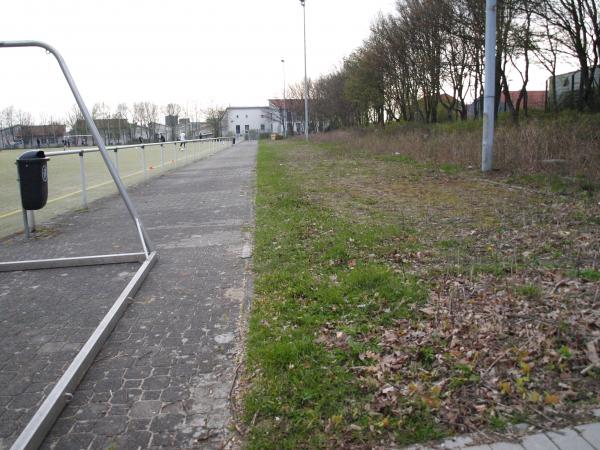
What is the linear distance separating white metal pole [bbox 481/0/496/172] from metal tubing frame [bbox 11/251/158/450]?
10.8 meters

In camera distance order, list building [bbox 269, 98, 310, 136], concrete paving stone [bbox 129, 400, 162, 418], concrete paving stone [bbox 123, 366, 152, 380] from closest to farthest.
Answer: concrete paving stone [bbox 129, 400, 162, 418] < concrete paving stone [bbox 123, 366, 152, 380] < building [bbox 269, 98, 310, 136]

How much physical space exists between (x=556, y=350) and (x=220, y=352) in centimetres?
242

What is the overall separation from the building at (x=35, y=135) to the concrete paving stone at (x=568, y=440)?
269 feet

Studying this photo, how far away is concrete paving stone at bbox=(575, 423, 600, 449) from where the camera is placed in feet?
8.10

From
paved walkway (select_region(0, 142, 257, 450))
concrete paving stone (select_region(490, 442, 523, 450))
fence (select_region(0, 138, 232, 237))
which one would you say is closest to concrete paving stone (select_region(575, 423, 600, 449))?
concrete paving stone (select_region(490, 442, 523, 450))

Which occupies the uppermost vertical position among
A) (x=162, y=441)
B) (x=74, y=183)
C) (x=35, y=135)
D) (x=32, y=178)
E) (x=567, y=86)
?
(x=35, y=135)

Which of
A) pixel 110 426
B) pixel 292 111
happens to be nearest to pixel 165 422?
pixel 110 426

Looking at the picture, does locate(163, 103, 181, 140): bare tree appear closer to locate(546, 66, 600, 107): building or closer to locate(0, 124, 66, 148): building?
locate(0, 124, 66, 148): building

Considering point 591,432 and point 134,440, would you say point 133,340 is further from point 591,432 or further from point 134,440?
point 591,432

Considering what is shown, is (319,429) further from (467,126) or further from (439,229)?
(467,126)

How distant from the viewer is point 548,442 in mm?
2486

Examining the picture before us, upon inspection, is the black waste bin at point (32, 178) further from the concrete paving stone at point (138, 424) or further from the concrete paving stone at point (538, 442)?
the concrete paving stone at point (538, 442)

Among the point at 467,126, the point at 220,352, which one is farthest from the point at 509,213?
the point at 467,126

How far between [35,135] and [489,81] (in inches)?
3347
